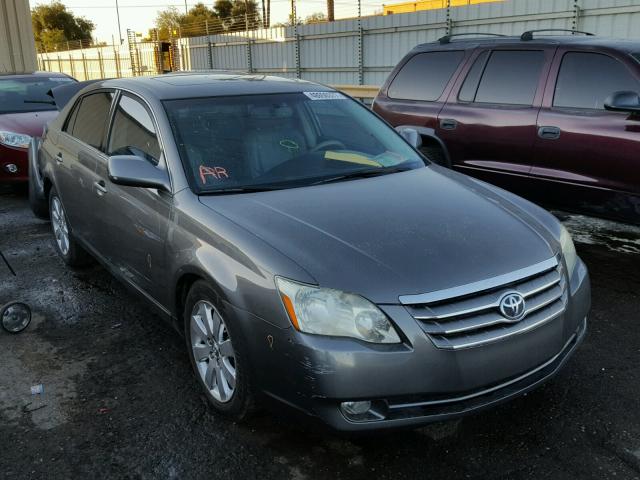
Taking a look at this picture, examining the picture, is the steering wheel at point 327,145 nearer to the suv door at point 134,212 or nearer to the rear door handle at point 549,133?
the suv door at point 134,212

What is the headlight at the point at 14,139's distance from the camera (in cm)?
801

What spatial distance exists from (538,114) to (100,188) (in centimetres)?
363

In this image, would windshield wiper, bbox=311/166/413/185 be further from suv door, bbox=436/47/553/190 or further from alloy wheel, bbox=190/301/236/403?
suv door, bbox=436/47/553/190

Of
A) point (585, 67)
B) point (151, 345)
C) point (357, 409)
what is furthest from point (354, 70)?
point (357, 409)

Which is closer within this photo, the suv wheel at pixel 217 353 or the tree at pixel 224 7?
the suv wheel at pixel 217 353

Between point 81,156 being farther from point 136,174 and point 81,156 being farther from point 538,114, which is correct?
point 538,114

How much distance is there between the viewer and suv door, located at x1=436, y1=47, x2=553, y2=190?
18.2ft

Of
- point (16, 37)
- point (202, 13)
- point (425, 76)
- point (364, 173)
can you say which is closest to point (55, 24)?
point (202, 13)

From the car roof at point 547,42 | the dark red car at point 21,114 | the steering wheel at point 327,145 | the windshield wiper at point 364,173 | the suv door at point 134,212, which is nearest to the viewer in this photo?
the suv door at point 134,212

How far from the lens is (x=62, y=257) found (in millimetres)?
5586

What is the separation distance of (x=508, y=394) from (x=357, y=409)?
0.66m

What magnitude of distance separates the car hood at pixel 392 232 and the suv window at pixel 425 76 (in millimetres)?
2976

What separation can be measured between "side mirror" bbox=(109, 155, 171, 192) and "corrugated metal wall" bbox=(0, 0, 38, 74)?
16383mm

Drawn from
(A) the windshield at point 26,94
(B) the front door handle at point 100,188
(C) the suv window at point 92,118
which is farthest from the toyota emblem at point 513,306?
(A) the windshield at point 26,94
